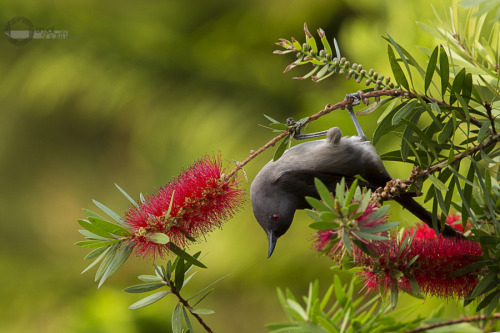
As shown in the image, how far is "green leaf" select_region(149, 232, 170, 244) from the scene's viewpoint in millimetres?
391

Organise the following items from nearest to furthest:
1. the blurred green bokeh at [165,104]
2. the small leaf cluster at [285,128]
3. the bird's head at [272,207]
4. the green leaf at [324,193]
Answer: the green leaf at [324,193]
the small leaf cluster at [285,128]
the bird's head at [272,207]
the blurred green bokeh at [165,104]

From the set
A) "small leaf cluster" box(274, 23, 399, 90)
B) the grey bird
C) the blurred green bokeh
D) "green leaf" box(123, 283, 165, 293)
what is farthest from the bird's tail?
the blurred green bokeh

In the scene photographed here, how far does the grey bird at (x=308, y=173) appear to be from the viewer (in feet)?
1.72

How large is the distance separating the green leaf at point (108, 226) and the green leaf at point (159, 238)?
24mm

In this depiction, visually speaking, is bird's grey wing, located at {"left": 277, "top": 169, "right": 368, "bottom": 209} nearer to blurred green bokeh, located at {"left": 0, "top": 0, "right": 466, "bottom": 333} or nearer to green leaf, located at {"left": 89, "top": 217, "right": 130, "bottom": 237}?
green leaf, located at {"left": 89, "top": 217, "right": 130, "bottom": 237}

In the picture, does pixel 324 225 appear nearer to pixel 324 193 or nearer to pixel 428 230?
pixel 324 193

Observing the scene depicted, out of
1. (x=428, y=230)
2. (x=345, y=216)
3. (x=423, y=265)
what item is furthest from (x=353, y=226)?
(x=428, y=230)

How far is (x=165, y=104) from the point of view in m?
1.77

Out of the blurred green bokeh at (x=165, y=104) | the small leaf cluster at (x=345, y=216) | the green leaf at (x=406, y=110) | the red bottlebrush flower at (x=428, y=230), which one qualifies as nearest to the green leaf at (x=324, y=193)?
the small leaf cluster at (x=345, y=216)

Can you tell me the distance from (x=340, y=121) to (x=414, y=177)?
2.75 feet

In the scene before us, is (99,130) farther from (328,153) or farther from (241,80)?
(328,153)

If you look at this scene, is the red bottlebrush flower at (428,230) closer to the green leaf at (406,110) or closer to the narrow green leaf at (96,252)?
the green leaf at (406,110)

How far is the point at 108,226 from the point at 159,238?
39 mm

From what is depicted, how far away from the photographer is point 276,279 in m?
1.67
